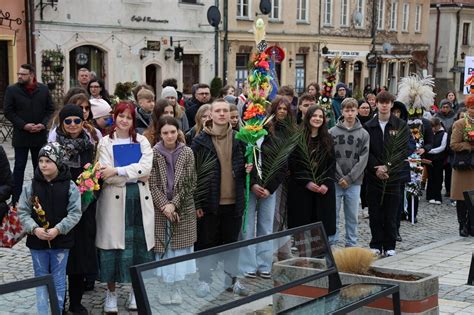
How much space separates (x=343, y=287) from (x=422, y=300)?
2.78ft

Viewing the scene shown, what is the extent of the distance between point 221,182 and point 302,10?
2881 centimetres

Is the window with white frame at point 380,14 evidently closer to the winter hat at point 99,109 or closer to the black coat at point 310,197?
the black coat at point 310,197

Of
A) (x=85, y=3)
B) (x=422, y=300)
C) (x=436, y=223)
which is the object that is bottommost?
(x=436, y=223)

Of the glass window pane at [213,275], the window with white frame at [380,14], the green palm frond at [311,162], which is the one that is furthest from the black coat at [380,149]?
the window with white frame at [380,14]

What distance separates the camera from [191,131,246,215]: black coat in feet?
23.0

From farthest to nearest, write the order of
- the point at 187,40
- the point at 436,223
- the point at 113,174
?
the point at 187,40 → the point at 436,223 → the point at 113,174

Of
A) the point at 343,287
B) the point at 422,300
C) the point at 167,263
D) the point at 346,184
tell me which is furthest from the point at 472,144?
the point at 167,263

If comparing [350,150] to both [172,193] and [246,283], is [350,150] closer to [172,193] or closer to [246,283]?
[172,193]

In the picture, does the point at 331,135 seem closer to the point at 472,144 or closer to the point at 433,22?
the point at 472,144

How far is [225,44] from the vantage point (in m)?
30.1

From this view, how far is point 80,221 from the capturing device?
6117mm

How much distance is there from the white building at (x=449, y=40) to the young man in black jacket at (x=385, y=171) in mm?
41106

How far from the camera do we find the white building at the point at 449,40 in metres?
48.8

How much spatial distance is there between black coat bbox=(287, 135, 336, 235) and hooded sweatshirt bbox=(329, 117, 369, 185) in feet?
1.55
